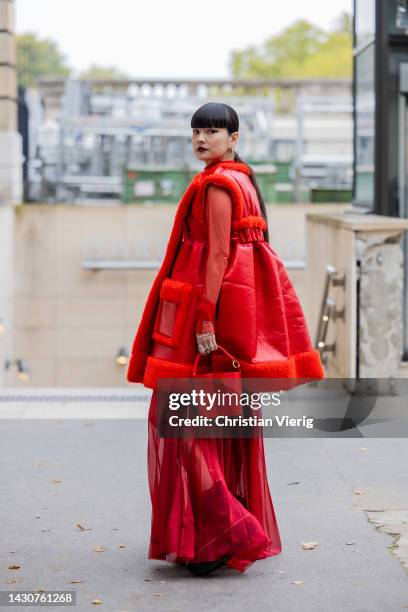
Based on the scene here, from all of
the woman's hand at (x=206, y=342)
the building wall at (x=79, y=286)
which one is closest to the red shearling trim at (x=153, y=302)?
the woman's hand at (x=206, y=342)

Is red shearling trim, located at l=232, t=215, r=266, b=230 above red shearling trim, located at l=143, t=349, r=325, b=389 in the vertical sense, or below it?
above

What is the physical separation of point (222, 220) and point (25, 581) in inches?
62.2

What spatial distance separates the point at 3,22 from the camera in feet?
62.4

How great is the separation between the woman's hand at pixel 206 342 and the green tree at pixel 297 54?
71.4 metres

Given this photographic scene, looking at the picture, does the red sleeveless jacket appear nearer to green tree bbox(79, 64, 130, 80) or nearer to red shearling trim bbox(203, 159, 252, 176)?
red shearling trim bbox(203, 159, 252, 176)

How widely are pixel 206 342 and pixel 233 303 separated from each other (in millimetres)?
185

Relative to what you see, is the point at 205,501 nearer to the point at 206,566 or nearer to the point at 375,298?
the point at 206,566

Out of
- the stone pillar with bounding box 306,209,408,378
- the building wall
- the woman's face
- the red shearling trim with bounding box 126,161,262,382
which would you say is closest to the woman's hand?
the red shearling trim with bounding box 126,161,262,382

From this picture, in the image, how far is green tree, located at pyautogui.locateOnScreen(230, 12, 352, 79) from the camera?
76.9m

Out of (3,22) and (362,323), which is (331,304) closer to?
→ (362,323)

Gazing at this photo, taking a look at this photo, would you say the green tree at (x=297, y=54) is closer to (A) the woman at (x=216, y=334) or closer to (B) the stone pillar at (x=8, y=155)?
(B) the stone pillar at (x=8, y=155)

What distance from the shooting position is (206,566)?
17.3 ft

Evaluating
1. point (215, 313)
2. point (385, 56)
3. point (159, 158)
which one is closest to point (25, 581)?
point (215, 313)

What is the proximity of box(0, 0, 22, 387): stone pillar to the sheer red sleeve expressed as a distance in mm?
12766
